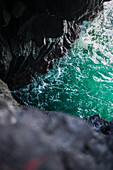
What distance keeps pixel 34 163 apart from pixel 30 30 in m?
5.12

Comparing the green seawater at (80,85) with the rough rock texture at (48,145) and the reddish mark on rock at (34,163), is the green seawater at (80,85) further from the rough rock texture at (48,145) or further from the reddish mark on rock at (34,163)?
the reddish mark on rock at (34,163)

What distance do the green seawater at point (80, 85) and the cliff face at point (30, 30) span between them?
67 centimetres

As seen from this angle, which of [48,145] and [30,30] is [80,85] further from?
[48,145]

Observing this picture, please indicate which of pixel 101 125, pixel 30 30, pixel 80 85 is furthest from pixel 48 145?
pixel 80 85

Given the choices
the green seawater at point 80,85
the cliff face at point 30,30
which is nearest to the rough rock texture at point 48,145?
the cliff face at point 30,30

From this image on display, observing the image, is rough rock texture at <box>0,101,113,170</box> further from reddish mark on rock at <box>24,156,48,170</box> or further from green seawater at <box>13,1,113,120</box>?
green seawater at <box>13,1,113,120</box>

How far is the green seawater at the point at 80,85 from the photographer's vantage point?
23.7 ft

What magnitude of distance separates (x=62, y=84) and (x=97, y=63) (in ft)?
9.94

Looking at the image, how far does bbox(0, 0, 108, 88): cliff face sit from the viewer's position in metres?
4.01

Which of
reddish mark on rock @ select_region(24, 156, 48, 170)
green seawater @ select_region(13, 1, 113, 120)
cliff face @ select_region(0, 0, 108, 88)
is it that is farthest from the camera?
green seawater @ select_region(13, 1, 113, 120)

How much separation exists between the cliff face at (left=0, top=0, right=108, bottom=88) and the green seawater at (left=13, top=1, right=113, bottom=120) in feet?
2.20

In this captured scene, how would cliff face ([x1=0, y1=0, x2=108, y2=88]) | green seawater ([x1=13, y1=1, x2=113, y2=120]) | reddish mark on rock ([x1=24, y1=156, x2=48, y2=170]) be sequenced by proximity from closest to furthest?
reddish mark on rock ([x1=24, y1=156, x2=48, y2=170])
cliff face ([x1=0, y1=0, x2=108, y2=88])
green seawater ([x1=13, y1=1, x2=113, y2=120])

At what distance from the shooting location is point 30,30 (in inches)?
211

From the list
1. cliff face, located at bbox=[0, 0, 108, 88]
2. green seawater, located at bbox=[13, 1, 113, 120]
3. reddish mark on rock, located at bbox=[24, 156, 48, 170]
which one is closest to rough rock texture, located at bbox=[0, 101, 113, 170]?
reddish mark on rock, located at bbox=[24, 156, 48, 170]
